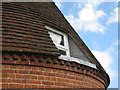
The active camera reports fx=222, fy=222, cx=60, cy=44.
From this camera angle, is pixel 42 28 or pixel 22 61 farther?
pixel 42 28

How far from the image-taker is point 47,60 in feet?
19.1

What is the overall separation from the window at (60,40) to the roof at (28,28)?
159mm

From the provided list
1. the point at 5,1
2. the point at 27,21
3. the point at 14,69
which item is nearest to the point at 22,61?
the point at 14,69

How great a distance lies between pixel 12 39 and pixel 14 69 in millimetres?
852

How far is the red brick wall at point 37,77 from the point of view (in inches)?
208

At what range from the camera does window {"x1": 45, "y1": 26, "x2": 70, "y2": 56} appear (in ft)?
24.3

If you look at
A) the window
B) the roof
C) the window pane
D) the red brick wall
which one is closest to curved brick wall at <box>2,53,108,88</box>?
the red brick wall

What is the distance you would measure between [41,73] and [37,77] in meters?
0.16

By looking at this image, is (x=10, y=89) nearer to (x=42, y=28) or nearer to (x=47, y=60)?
(x=47, y=60)

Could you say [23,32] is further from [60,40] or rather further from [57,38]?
[60,40]

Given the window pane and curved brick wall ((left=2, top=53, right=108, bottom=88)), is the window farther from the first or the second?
curved brick wall ((left=2, top=53, right=108, bottom=88))

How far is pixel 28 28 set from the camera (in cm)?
648

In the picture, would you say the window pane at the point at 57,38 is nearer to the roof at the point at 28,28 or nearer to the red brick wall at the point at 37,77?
the roof at the point at 28,28

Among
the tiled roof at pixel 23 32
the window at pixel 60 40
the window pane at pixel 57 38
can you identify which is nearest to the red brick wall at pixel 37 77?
the tiled roof at pixel 23 32
